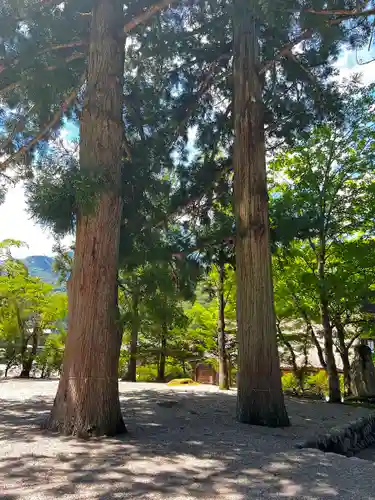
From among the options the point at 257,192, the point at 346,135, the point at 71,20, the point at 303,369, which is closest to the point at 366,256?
the point at 346,135

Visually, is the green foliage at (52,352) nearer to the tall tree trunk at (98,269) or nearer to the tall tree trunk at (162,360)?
the tall tree trunk at (162,360)

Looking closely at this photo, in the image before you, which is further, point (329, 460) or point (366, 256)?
point (366, 256)

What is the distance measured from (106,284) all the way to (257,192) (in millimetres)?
3136

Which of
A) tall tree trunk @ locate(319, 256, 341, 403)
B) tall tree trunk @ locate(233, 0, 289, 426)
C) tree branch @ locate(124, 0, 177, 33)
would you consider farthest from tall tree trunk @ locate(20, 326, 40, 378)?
tree branch @ locate(124, 0, 177, 33)

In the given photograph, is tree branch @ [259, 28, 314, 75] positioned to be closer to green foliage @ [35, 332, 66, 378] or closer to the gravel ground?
the gravel ground

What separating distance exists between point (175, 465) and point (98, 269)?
2.25m

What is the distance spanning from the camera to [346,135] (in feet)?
35.6

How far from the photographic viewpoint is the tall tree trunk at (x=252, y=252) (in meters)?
6.08

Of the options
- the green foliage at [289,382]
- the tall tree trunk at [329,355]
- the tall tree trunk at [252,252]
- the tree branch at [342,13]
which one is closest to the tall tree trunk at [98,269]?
the tall tree trunk at [252,252]

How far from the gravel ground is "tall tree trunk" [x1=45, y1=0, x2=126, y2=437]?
324mm

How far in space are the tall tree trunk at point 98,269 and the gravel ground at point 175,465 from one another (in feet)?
1.06

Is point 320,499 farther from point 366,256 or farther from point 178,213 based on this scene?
point 366,256

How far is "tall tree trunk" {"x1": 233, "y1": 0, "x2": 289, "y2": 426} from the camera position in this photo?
6.08 metres

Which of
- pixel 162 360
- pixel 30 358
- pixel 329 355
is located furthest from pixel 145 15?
pixel 162 360
